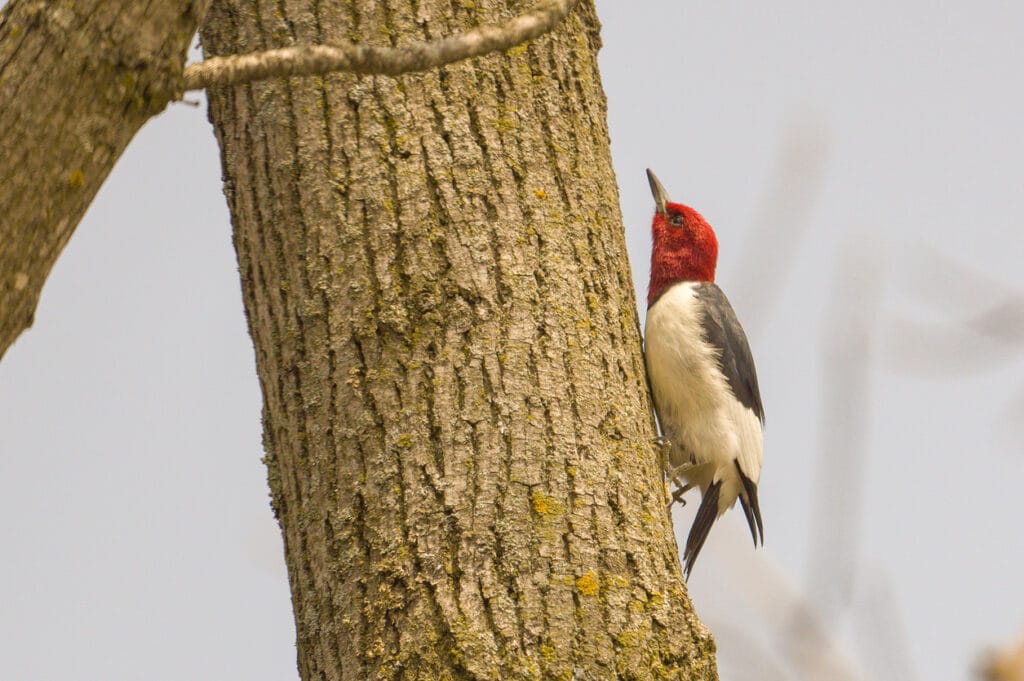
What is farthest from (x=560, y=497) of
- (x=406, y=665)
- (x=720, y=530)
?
(x=720, y=530)

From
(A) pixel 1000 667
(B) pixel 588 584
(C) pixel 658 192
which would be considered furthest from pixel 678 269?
(A) pixel 1000 667

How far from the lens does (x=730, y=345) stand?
405 centimetres

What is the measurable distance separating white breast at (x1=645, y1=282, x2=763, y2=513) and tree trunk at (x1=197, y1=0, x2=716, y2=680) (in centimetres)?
102

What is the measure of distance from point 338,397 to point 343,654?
0.52 m

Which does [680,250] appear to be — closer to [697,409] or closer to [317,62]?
[697,409]

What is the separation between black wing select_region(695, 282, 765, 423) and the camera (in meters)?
4.00

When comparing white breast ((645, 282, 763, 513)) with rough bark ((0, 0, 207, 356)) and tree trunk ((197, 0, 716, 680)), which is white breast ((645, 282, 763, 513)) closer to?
tree trunk ((197, 0, 716, 680))

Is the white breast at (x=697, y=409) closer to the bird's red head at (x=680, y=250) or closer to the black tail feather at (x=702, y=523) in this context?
the black tail feather at (x=702, y=523)

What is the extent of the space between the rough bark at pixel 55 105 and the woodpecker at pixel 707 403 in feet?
7.51

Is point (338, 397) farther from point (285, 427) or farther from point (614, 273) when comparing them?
point (614, 273)

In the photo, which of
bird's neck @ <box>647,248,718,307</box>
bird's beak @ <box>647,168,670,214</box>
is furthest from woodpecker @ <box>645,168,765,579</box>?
bird's beak @ <box>647,168,670,214</box>

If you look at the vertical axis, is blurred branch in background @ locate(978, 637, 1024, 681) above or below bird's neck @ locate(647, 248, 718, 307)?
below

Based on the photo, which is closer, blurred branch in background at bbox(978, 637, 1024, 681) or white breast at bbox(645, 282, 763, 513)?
blurred branch in background at bbox(978, 637, 1024, 681)

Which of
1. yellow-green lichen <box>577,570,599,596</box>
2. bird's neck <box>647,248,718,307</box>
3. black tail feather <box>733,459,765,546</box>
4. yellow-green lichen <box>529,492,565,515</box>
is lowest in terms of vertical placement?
black tail feather <box>733,459,765,546</box>
